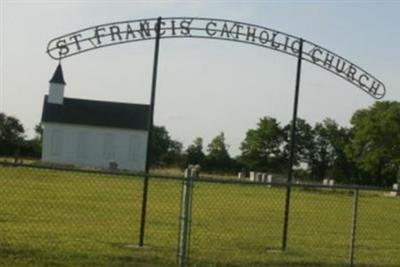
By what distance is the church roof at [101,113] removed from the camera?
102 meters

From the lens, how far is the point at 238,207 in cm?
2530

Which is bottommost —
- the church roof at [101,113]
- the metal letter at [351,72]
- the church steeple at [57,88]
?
the metal letter at [351,72]

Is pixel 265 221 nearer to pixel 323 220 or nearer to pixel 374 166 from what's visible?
pixel 323 220

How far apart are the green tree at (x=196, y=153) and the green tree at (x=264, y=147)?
546 centimetres

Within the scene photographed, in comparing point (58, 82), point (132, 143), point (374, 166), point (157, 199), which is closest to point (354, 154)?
point (374, 166)

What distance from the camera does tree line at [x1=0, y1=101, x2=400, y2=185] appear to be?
88562 millimetres

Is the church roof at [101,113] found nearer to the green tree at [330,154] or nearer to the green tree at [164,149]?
the green tree at [164,149]

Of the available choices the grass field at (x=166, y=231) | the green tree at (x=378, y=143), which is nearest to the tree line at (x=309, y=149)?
the green tree at (x=378, y=143)

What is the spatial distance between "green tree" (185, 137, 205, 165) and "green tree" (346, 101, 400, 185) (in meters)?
18.4

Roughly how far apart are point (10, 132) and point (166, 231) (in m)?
88.6

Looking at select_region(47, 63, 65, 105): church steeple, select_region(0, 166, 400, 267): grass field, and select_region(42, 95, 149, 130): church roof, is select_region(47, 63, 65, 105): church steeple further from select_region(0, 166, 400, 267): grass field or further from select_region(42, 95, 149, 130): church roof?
select_region(0, 166, 400, 267): grass field

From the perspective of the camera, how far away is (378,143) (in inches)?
3489

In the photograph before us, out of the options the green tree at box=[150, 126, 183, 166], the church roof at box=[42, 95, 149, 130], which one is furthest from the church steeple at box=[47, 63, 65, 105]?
the green tree at box=[150, 126, 183, 166]

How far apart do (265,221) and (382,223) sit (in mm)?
4639
